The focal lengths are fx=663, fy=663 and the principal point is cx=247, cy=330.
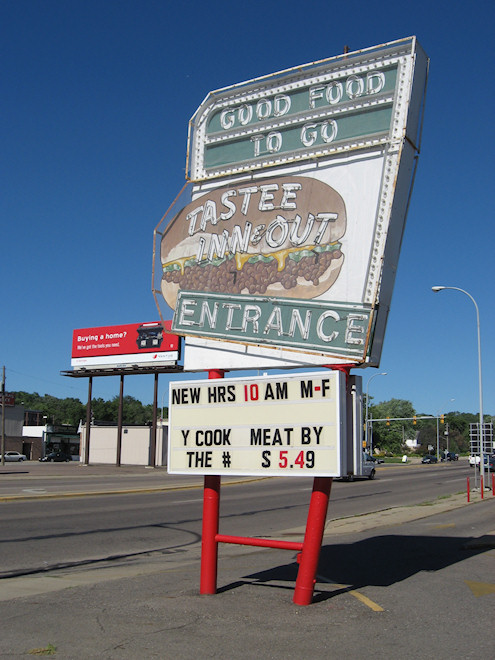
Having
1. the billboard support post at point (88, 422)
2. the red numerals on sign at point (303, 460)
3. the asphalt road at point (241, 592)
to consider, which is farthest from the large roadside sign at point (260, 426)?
the billboard support post at point (88, 422)

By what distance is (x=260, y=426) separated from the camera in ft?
25.5

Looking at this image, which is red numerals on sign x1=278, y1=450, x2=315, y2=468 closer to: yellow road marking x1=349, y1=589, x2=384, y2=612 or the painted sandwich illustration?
yellow road marking x1=349, y1=589, x2=384, y2=612

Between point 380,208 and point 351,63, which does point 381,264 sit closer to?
point 380,208

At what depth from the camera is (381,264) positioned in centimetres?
766

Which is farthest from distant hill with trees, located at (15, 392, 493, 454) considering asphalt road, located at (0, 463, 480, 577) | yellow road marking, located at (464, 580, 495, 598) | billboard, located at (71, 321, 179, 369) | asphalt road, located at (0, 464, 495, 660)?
yellow road marking, located at (464, 580, 495, 598)

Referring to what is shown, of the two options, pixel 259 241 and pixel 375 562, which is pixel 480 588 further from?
pixel 259 241

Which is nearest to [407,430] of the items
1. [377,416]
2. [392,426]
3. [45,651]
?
[377,416]

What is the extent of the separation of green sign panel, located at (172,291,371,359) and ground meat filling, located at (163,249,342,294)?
5.2 inches

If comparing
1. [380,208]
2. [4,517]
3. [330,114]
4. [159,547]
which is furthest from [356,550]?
[4,517]

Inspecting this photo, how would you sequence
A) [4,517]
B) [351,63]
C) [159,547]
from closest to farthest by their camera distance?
[351,63] < [159,547] < [4,517]

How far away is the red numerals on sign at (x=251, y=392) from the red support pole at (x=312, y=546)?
123 centimetres

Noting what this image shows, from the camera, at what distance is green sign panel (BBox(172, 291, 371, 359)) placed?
302 inches

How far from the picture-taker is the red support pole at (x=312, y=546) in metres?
7.35

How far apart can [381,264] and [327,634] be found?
3.97m
